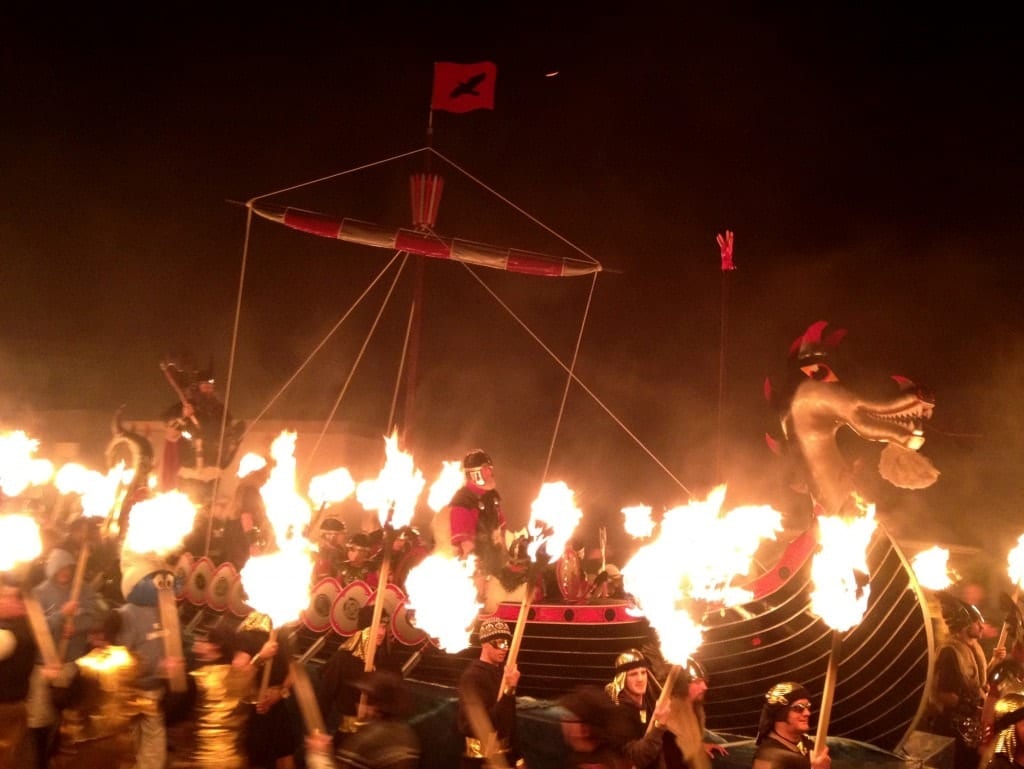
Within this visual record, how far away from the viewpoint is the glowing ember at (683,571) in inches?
216

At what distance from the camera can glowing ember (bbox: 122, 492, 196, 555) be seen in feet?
24.0

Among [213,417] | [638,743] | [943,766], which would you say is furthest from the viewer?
[213,417]

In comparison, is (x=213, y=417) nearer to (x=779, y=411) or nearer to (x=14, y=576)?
(x=14, y=576)

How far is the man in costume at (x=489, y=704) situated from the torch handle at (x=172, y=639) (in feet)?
5.58

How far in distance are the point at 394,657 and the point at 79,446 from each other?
59.1ft

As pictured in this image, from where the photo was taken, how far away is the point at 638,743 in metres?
5.14

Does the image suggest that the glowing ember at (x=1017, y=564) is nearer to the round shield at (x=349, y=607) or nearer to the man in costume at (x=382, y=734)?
the round shield at (x=349, y=607)

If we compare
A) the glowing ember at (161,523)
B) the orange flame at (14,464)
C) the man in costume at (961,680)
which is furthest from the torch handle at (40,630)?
the orange flame at (14,464)

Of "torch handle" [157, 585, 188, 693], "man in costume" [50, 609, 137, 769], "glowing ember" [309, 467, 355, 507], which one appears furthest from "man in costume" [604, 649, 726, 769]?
"glowing ember" [309, 467, 355, 507]

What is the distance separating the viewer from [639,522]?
13.8m

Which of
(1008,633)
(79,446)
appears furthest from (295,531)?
(79,446)

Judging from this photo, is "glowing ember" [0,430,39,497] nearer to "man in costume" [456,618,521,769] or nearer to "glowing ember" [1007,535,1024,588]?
Answer: "man in costume" [456,618,521,769]

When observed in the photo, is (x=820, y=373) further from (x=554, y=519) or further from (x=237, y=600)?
(x=237, y=600)

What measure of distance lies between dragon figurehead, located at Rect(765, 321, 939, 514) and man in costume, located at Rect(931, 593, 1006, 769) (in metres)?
1.73
